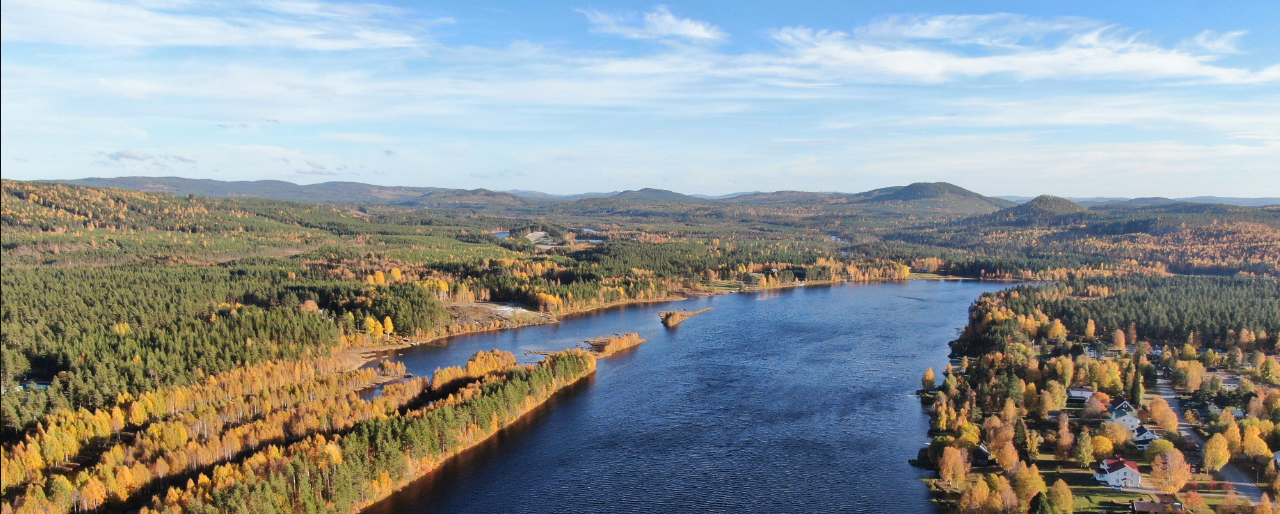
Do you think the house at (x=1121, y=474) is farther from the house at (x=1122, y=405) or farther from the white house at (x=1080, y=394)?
the white house at (x=1080, y=394)

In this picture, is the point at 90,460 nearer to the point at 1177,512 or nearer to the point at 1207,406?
the point at 1177,512

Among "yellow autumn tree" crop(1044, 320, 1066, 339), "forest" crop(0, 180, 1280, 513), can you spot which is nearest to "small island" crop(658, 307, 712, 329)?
"forest" crop(0, 180, 1280, 513)

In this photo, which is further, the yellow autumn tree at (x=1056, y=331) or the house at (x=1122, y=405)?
the yellow autumn tree at (x=1056, y=331)

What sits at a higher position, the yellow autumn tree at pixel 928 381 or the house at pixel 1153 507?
the yellow autumn tree at pixel 928 381

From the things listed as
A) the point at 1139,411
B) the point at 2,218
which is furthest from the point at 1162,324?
the point at 2,218

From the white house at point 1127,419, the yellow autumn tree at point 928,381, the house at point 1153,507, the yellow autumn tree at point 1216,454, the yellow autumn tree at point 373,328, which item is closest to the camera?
the house at point 1153,507

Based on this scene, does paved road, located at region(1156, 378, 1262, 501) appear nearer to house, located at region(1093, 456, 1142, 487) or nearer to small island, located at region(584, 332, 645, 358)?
house, located at region(1093, 456, 1142, 487)

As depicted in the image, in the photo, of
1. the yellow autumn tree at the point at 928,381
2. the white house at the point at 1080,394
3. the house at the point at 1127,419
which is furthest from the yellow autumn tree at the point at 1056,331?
the house at the point at 1127,419
